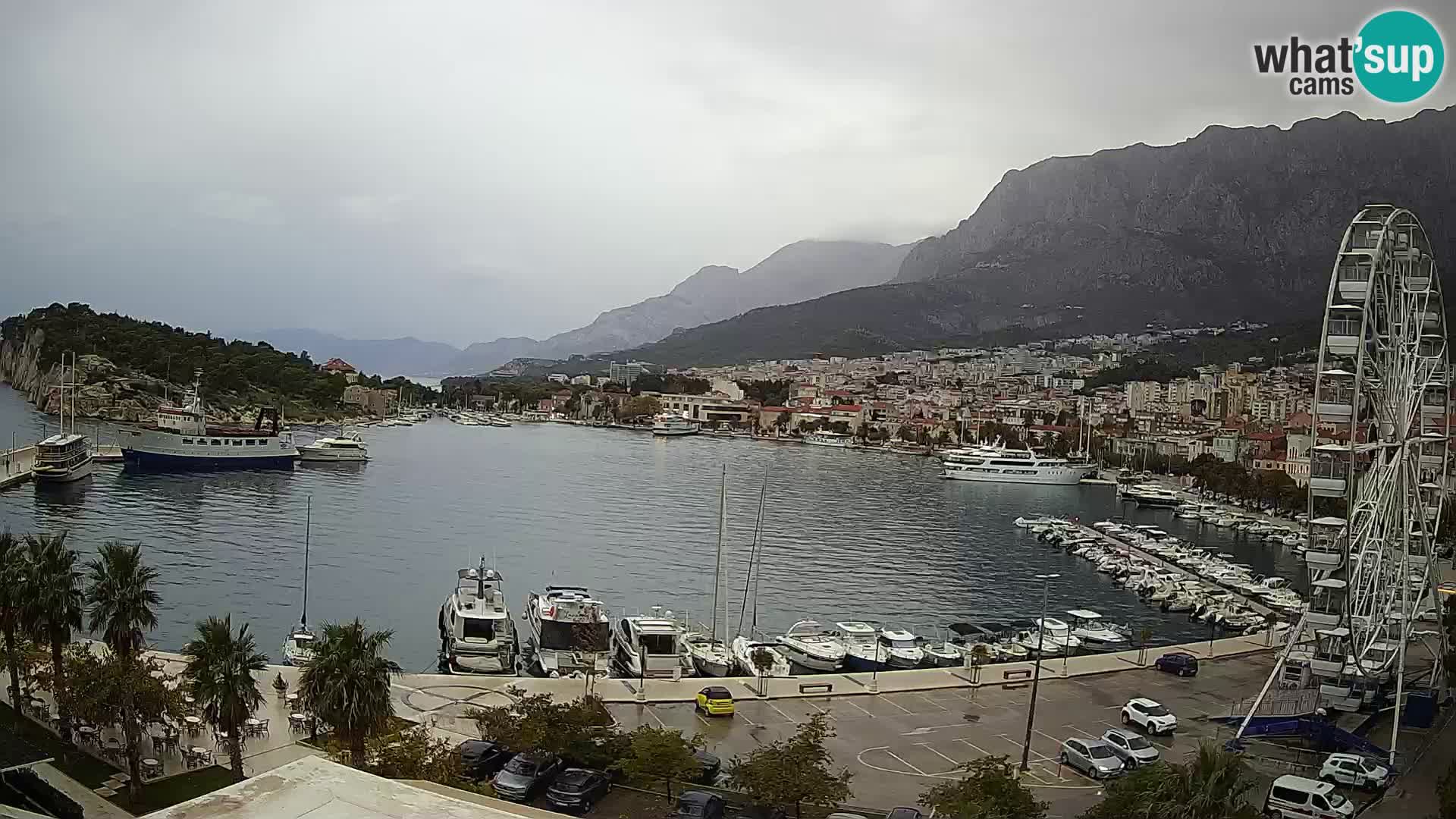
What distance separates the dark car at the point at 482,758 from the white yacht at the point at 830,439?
8327 centimetres

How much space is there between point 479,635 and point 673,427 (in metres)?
84.7

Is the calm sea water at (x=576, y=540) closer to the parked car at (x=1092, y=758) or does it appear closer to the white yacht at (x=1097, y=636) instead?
the white yacht at (x=1097, y=636)

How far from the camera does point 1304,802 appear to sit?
11633 mm

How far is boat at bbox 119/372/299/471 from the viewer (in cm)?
5081

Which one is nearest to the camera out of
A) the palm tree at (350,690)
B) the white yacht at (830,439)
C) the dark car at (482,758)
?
the palm tree at (350,690)

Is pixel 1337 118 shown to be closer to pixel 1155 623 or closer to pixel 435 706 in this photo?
pixel 1155 623

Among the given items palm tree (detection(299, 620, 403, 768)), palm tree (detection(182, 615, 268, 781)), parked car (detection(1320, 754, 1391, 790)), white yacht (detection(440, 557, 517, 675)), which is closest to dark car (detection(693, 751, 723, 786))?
palm tree (detection(299, 620, 403, 768))

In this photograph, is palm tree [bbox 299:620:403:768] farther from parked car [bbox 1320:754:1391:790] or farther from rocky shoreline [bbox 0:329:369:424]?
rocky shoreline [bbox 0:329:369:424]

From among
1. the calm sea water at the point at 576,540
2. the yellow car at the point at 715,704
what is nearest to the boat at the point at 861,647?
the calm sea water at the point at 576,540

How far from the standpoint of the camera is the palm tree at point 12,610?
42.3 ft

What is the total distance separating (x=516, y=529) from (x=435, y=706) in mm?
25292

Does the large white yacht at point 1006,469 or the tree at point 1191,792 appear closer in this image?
the tree at point 1191,792

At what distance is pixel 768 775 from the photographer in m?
10.7

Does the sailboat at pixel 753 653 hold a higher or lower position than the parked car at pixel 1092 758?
lower
